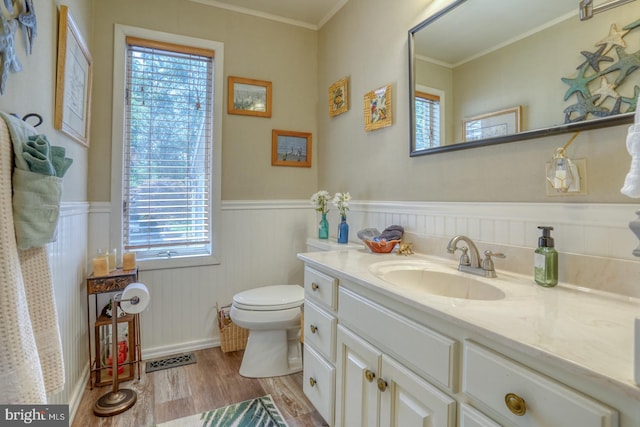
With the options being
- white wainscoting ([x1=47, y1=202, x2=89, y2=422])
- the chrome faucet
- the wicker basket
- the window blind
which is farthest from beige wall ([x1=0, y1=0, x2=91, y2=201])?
the chrome faucet

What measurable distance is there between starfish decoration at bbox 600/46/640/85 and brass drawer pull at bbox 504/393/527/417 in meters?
0.92

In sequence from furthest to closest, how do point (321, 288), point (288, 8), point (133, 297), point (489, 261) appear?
point (288, 8), point (133, 297), point (321, 288), point (489, 261)

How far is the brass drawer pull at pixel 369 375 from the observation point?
106 centimetres

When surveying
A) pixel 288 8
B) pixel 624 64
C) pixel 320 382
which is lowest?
pixel 320 382

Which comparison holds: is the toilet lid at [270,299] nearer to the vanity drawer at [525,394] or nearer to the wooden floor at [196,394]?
the wooden floor at [196,394]

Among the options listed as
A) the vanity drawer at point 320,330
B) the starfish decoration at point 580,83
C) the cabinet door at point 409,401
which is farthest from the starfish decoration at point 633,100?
the vanity drawer at point 320,330

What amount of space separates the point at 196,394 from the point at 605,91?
2.22 metres

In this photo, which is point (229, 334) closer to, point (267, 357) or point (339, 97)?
point (267, 357)

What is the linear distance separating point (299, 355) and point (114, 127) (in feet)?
6.24

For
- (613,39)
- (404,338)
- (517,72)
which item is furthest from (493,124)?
(404,338)

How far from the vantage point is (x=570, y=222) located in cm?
102

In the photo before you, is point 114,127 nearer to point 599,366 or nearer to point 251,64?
point 251,64

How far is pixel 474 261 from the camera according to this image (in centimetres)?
121

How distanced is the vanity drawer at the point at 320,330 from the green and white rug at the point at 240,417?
0.42 meters
